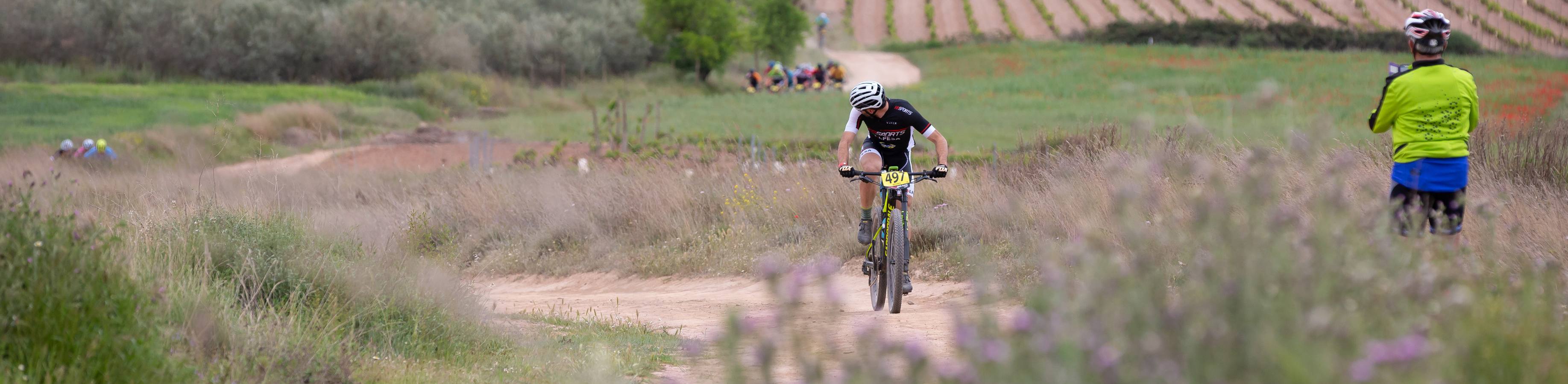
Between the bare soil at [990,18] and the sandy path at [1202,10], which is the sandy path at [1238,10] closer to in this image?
the sandy path at [1202,10]

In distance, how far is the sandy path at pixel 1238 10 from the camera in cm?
6156

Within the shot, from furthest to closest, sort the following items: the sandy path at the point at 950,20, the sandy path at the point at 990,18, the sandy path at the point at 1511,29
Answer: the sandy path at the point at 950,20 → the sandy path at the point at 990,18 → the sandy path at the point at 1511,29

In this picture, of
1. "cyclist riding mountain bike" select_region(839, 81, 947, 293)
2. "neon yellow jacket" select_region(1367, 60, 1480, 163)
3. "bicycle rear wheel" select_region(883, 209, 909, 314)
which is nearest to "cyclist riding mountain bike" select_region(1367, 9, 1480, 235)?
"neon yellow jacket" select_region(1367, 60, 1480, 163)

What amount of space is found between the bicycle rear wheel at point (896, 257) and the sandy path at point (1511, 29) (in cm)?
2078

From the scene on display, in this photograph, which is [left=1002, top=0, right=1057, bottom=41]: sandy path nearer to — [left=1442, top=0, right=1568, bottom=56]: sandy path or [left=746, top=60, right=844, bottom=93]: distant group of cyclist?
[left=746, top=60, right=844, bottom=93]: distant group of cyclist

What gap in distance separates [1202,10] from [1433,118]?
6491 cm

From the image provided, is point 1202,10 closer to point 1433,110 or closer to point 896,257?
point 896,257

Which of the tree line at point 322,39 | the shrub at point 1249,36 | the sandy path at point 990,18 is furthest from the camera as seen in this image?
the sandy path at point 990,18

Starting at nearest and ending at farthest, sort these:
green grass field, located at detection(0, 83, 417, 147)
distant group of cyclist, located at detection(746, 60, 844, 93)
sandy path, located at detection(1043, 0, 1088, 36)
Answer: green grass field, located at detection(0, 83, 417, 147)
distant group of cyclist, located at detection(746, 60, 844, 93)
sandy path, located at detection(1043, 0, 1088, 36)

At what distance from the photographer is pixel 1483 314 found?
125 inches

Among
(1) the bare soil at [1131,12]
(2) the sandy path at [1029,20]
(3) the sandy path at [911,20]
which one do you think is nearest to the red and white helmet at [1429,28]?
(1) the bare soil at [1131,12]

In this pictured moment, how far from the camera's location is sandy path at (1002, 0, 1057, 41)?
7306cm

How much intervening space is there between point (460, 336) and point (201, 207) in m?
2.09

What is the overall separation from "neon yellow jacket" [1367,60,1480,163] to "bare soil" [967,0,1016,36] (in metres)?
69.3
